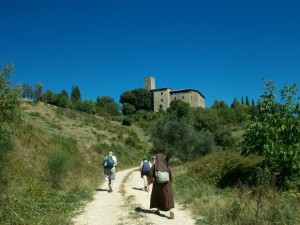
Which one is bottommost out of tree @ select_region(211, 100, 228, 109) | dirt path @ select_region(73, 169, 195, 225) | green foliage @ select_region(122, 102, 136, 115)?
dirt path @ select_region(73, 169, 195, 225)

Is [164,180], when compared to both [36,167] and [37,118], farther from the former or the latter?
[37,118]

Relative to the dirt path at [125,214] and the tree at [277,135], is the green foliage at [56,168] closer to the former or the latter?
the dirt path at [125,214]

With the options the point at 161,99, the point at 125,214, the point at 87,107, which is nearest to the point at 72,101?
the point at 87,107

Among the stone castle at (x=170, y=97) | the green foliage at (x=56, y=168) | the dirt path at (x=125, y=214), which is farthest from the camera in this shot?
the stone castle at (x=170, y=97)

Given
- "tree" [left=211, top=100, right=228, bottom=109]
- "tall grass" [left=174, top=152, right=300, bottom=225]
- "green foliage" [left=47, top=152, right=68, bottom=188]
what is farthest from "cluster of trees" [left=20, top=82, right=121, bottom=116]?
"tall grass" [left=174, top=152, right=300, bottom=225]

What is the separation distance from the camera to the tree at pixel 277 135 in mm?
17578

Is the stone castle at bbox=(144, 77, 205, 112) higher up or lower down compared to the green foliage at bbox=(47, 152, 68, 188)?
higher up

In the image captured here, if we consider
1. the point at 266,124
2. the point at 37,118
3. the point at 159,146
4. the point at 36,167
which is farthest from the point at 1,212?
the point at 37,118

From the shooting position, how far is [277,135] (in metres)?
18.2

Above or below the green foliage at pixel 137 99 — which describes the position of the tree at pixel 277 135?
below

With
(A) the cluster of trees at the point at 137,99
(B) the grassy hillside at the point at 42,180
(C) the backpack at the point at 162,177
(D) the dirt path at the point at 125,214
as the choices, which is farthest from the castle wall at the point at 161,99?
(C) the backpack at the point at 162,177

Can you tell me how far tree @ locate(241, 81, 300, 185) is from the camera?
692 inches

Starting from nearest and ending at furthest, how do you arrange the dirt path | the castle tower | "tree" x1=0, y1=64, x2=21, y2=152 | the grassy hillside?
the dirt path → the grassy hillside → "tree" x1=0, y1=64, x2=21, y2=152 → the castle tower

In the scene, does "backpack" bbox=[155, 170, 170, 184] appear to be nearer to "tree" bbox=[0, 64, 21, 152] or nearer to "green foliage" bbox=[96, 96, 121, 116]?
"tree" bbox=[0, 64, 21, 152]
